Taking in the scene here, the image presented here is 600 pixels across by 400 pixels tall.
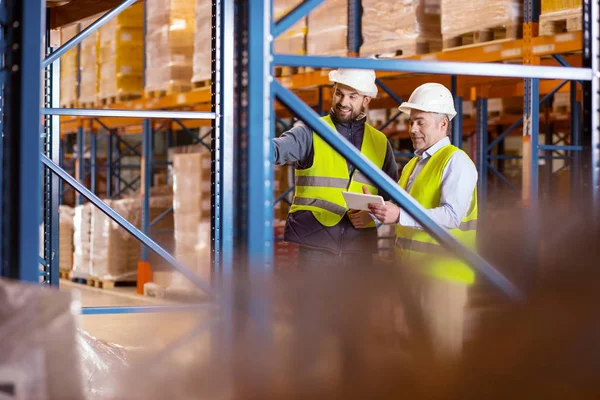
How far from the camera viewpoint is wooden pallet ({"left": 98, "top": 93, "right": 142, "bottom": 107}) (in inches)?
485

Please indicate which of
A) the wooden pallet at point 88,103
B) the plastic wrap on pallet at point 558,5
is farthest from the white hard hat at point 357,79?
the wooden pallet at point 88,103

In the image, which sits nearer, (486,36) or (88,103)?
(486,36)

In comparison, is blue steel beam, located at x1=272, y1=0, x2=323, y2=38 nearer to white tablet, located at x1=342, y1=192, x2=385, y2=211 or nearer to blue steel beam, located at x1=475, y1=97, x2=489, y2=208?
white tablet, located at x1=342, y1=192, x2=385, y2=211

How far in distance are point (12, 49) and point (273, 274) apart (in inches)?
44.7

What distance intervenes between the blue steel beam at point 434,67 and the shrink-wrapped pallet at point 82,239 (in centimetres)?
964

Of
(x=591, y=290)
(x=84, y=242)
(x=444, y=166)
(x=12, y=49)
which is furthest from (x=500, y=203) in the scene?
(x=12, y=49)

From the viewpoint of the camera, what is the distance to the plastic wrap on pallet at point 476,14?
23.6ft

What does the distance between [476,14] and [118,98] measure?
6508 millimetres

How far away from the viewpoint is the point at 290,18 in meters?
2.96

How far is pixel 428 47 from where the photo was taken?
7.96 metres

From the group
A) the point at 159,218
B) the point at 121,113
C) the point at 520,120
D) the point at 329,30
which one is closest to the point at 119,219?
the point at 121,113

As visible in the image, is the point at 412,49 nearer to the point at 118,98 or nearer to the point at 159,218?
the point at 159,218

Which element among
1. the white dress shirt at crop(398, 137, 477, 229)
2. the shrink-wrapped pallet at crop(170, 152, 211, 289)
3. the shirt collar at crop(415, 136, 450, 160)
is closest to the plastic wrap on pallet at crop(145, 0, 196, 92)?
the shrink-wrapped pallet at crop(170, 152, 211, 289)

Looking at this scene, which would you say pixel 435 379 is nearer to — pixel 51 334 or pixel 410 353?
pixel 410 353
